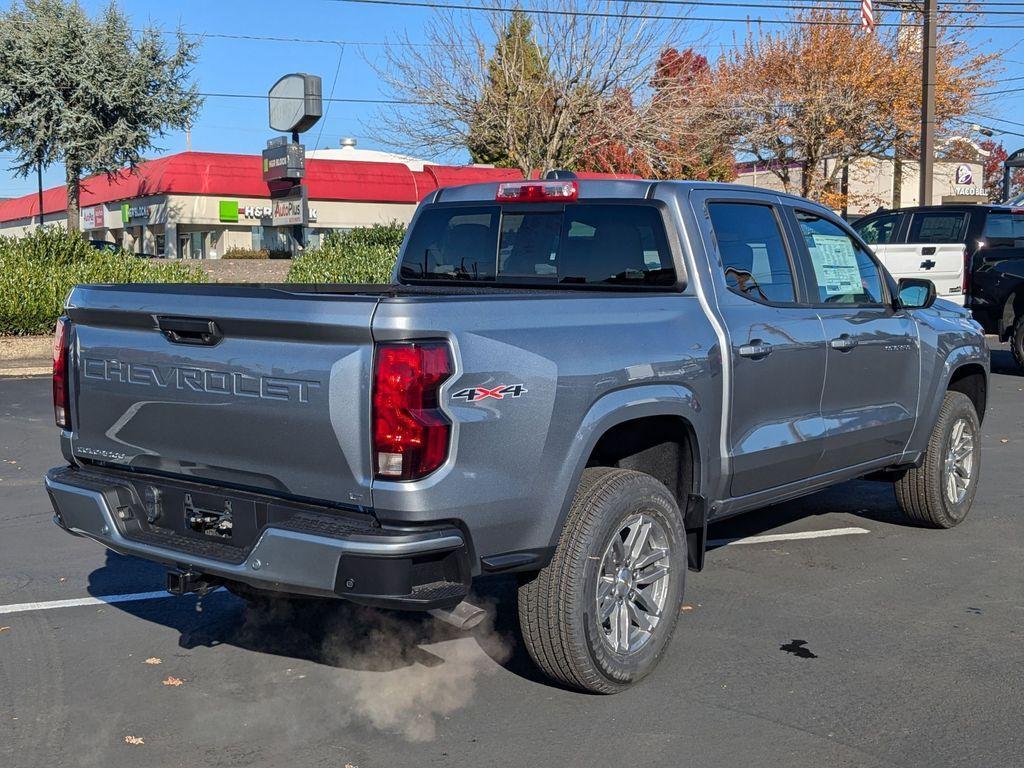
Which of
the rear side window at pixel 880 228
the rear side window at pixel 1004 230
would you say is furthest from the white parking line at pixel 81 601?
the rear side window at pixel 1004 230

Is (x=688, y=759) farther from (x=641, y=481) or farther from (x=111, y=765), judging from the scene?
(x=111, y=765)

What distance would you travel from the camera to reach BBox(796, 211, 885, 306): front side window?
231 inches

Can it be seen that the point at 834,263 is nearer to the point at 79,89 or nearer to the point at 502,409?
the point at 502,409

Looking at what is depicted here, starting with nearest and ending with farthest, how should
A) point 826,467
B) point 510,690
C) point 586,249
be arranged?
point 510,690
point 586,249
point 826,467

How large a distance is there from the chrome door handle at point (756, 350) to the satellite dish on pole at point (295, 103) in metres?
25.3

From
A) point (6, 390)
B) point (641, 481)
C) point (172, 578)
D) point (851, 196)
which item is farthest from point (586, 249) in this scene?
point (851, 196)

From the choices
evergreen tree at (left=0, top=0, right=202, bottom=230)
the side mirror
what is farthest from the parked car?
evergreen tree at (left=0, top=0, right=202, bottom=230)

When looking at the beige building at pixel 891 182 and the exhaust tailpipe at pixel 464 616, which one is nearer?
the exhaust tailpipe at pixel 464 616

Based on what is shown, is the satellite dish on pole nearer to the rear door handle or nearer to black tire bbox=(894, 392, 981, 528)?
black tire bbox=(894, 392, 981, 528)

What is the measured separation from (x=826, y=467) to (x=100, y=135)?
32576 mm

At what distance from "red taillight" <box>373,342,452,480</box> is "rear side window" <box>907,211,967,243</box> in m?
14.0

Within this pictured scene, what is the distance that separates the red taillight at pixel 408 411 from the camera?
11.9ft

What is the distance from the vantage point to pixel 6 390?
14078mm

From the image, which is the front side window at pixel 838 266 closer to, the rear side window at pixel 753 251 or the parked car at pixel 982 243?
the rear side window at pixel 753 251
